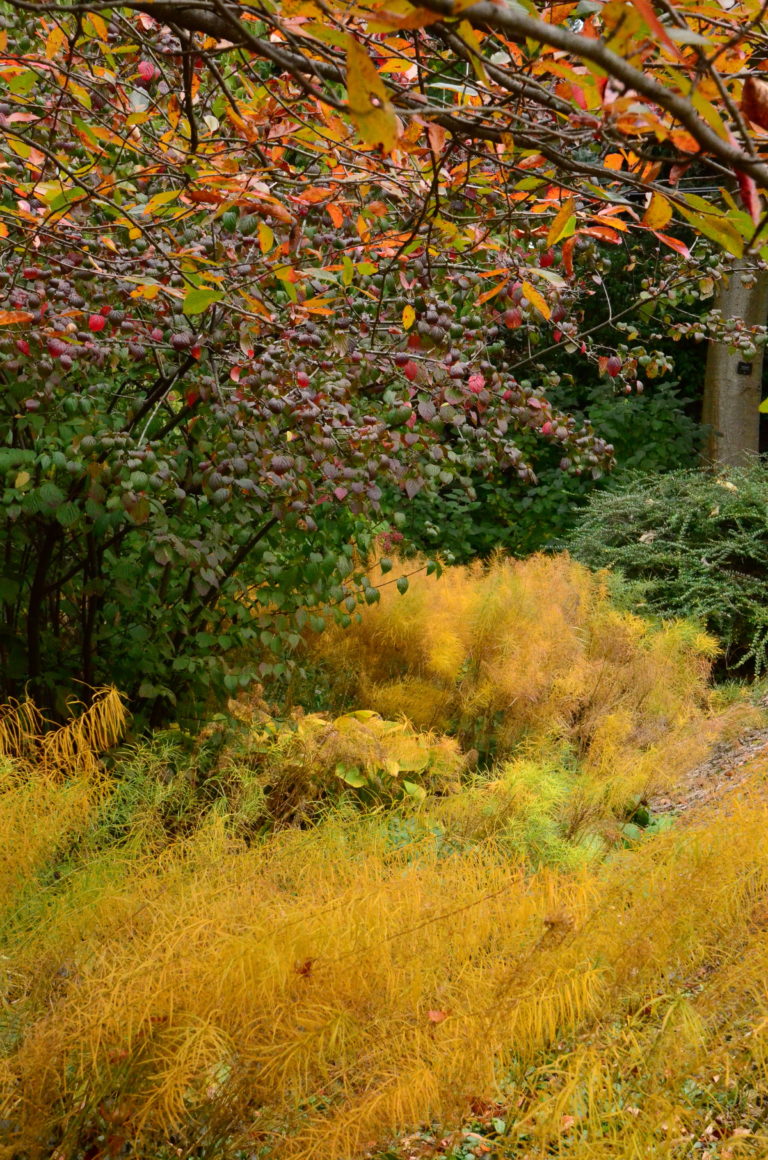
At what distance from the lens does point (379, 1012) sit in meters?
2.03

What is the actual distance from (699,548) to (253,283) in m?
4.95

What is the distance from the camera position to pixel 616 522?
7.22 m

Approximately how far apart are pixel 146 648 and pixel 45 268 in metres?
1.34

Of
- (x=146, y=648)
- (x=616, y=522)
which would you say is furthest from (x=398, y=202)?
(x=616, y=522)

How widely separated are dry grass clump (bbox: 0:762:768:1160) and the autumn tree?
1.03 m

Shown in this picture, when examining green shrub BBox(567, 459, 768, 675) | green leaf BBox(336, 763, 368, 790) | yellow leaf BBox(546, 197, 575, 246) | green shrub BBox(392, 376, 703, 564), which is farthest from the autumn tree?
green shrub BBox(392, 376, 703, 564)

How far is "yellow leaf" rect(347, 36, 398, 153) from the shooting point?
89cm

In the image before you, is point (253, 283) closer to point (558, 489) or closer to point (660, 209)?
point (660, 209)

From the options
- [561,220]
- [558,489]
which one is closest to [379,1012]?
[561,220]

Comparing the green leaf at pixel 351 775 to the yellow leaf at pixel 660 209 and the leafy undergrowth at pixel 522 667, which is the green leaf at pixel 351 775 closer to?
the leafy undergrowth at pixel 522 667

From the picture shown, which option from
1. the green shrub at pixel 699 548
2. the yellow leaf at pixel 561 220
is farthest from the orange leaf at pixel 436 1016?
the green shrub at pixel 699 548

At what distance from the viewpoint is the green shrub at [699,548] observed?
237 inches

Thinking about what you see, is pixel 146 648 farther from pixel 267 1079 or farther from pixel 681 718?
pixel 681 718

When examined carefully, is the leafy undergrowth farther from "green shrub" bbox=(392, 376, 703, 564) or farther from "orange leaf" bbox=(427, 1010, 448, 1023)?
"green shrub" bbox=(392, 376, 703, 564)
